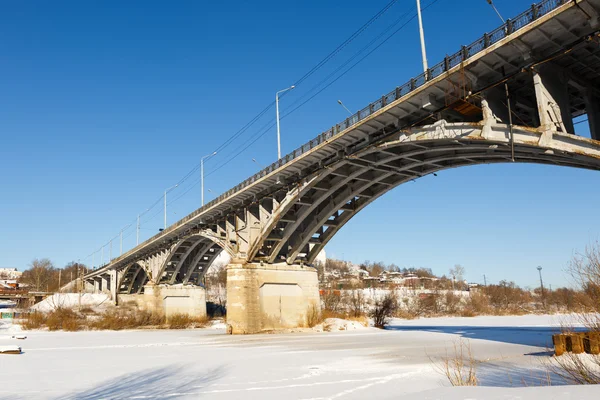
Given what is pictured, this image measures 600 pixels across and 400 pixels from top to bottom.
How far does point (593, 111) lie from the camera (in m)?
21.5

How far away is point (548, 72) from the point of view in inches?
822

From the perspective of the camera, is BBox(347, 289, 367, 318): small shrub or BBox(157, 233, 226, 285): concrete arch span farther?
BBox(157, 233, 226, 285): concrete arch span

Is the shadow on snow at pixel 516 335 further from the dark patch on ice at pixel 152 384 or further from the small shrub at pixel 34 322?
the small shrub at pixel 34 322

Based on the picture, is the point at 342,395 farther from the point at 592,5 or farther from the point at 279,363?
the point at 592,5

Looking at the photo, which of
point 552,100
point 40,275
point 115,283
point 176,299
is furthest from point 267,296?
point 40,275

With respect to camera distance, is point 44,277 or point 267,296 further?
point 44,277

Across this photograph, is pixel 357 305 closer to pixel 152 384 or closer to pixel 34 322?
pixel 34 322

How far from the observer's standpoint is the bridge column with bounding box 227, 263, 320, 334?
41.0m

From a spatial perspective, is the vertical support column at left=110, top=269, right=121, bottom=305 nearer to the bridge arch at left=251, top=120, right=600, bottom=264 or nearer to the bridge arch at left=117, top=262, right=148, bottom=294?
the bridge arch at left=117, top=262, right=148, bottom=294

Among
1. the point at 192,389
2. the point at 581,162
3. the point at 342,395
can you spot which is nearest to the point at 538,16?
the point at 581,162

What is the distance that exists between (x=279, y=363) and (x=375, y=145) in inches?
667

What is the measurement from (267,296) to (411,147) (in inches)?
744

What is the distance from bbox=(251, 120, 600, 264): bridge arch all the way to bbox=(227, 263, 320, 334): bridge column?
4.55 feet

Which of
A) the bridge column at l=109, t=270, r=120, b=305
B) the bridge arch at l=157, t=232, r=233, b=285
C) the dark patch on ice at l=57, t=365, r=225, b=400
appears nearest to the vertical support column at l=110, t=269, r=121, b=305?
the bridge column at l=109, t=270, r=120, b=305
